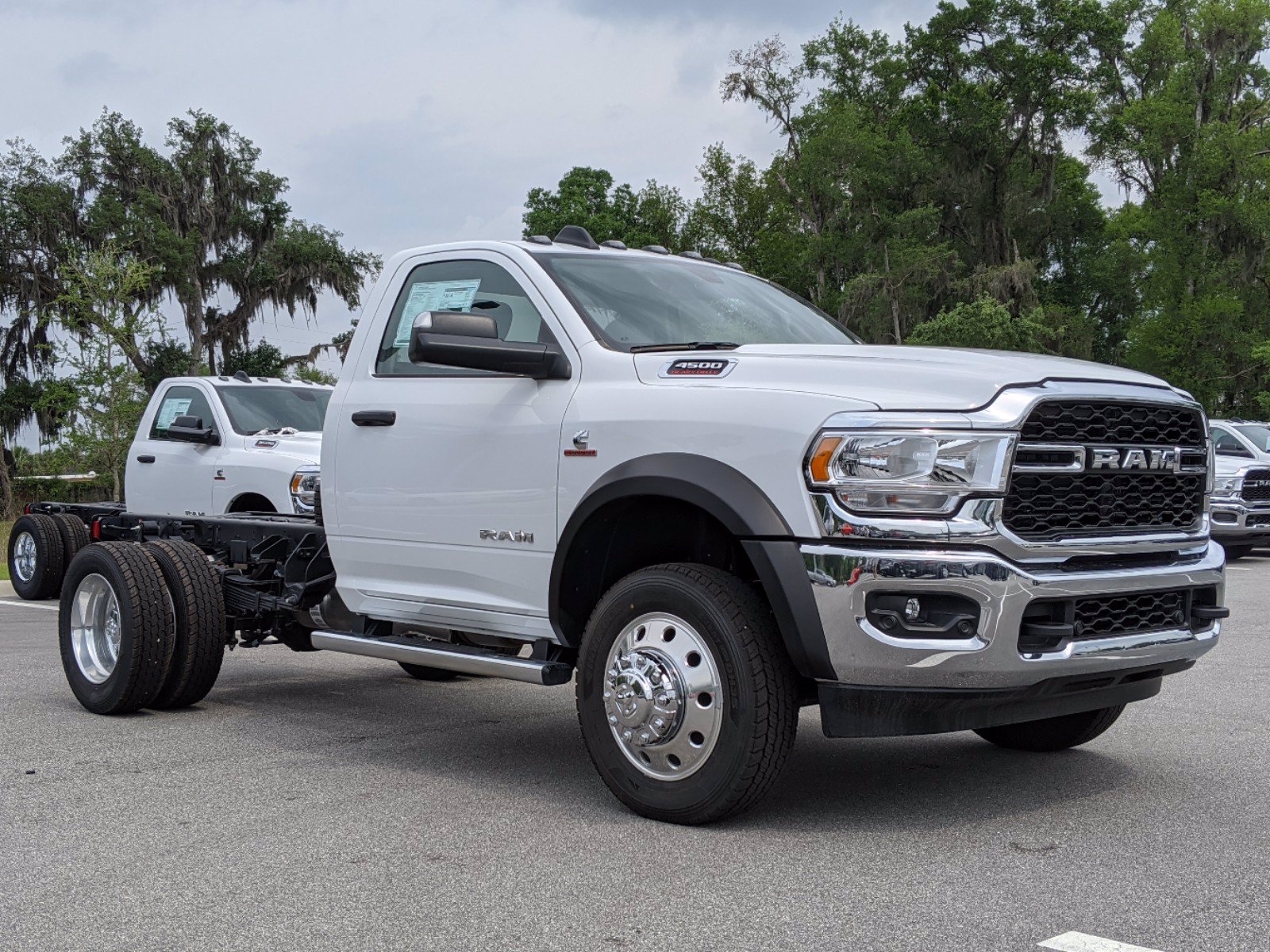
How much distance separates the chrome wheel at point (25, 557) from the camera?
13.7m

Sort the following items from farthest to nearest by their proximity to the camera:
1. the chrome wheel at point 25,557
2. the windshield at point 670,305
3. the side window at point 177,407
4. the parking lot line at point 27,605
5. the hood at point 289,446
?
the chrome wheel at point 25,557
the parking lot line at point 27,605
the side window at point 177,407
the hood at point 289,446
the windshield at point 670,305

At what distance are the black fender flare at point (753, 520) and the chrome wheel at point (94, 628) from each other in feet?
11.3

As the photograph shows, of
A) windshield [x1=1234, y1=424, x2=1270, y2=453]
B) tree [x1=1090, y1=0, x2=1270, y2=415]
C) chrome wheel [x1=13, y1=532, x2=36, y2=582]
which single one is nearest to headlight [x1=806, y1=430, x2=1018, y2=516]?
chrome wheel [x1=13, y1=532, x2=36, y2=582]

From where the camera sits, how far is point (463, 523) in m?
5.63

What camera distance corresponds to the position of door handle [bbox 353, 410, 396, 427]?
5996 millimetres

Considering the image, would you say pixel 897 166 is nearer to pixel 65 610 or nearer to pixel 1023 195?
pixel 1023 195

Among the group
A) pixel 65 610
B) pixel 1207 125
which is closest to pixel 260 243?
pixel 1207 125

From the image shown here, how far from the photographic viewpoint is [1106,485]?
184 inches

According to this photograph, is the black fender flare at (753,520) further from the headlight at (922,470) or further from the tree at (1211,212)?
the tree at (1211,212)

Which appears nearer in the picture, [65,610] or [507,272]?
[507,272]

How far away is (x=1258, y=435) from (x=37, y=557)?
54.6 feet

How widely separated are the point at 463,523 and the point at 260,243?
44105mm

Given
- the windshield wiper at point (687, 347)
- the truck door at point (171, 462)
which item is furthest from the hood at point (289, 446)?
the windshield wiper at point (687, 347)

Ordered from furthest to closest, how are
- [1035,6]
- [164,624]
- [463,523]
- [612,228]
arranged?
1. [612,228]
2. [1035,6]
3. [164,624]
4. [463,523]
